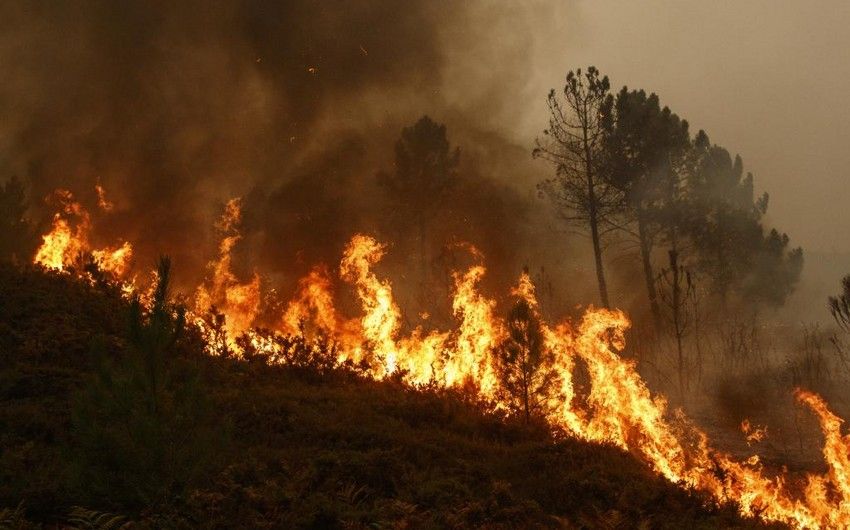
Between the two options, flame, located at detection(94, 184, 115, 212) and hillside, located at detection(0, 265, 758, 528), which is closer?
hillside, located at detection(0, 265, 758, 528)

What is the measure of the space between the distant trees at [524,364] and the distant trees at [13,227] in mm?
17441

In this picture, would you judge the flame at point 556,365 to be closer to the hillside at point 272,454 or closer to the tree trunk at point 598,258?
the hillside at point 272,454

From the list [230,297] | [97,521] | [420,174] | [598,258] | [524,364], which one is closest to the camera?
[97,521]

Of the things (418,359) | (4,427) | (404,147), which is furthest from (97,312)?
(404,147)

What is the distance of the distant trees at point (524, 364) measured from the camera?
1396 cm

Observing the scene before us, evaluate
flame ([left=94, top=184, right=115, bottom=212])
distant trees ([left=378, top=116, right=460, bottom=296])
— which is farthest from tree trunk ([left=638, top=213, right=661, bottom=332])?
flame ([left=94, top=184, right=115, bottom=212])

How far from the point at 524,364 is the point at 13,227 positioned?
18677mm

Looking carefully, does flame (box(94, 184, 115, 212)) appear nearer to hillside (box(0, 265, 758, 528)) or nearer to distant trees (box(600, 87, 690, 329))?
hillside (box(0, 265, 758, 528))

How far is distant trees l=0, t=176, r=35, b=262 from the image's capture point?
2038cm

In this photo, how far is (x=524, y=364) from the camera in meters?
14.2

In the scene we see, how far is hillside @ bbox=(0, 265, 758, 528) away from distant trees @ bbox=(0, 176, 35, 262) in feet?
15.2

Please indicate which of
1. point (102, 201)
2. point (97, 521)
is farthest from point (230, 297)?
point (97, 521)

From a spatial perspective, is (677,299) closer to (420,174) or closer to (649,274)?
(649,274)

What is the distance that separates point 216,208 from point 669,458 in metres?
22.4
